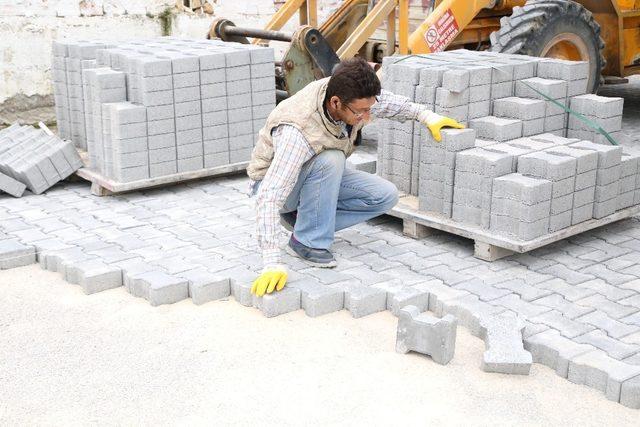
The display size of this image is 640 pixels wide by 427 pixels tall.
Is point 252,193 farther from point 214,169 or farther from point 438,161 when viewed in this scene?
point 214,169

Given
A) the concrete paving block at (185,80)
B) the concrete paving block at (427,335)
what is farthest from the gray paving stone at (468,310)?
the concrete paving block at (185,80)

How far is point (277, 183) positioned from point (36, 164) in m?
3.16

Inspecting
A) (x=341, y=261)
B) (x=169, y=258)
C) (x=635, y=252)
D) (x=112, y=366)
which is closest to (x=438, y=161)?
(x=341, y=261)

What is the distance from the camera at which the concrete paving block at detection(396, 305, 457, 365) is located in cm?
423

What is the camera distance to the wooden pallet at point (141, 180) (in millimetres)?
6828

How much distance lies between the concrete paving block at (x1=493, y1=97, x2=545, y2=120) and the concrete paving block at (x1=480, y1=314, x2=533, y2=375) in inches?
74.4

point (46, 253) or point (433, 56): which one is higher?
point (433, 56)

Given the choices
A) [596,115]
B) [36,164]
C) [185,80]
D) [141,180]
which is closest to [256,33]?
[185,80]

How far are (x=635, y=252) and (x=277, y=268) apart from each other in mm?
2458

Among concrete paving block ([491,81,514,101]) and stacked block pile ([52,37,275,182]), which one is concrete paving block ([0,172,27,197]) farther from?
concrete paving block ([491,81,514,101])

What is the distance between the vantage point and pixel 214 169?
7.24 metres

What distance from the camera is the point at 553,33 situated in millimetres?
8305

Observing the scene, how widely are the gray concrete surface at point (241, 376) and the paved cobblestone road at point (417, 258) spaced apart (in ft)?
1.04

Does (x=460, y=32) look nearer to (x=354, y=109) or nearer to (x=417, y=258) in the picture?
(x=417, y=258)
